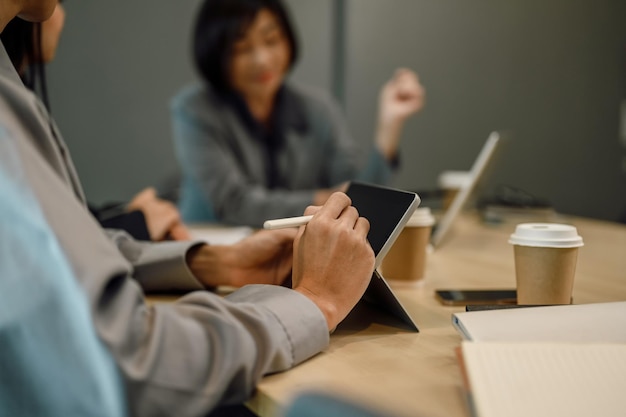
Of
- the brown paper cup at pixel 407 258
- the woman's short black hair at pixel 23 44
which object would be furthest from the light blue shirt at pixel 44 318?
the woman's short black hair at pixel 23 44

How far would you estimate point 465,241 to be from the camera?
172 centimetres

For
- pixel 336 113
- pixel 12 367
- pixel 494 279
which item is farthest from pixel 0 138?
pixel 336 113

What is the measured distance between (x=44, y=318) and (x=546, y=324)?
55 centimetres

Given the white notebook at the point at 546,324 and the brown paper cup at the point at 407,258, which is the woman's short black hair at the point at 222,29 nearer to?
the brown paper cup at the point at 407,258

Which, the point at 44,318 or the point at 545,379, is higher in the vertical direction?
the point at 44,318

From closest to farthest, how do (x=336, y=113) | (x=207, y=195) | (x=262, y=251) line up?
(x=262, y=251) < (x=207, y=195) < (x=336, y=113)

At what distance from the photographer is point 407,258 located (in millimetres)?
1216

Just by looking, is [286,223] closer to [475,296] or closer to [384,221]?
[384,221]

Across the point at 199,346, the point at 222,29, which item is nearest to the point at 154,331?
the point at 199,346

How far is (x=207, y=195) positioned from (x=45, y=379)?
1.73m

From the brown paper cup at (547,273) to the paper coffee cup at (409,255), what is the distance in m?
0.23

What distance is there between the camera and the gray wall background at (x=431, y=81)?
308 cm

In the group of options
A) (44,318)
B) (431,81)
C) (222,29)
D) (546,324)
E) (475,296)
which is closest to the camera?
(44,318)

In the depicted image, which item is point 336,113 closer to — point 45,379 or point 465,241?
point 465,241
